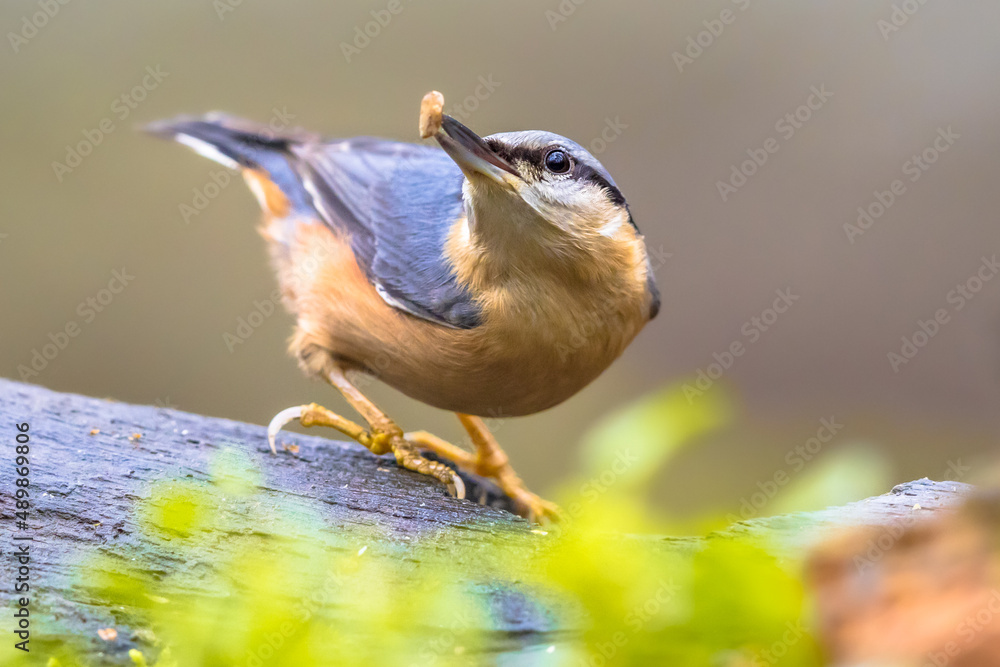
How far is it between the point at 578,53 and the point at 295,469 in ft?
13.2

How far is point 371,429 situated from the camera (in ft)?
10.3

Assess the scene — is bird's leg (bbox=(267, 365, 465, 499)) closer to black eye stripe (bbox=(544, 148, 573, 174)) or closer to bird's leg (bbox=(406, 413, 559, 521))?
bird's leg (bbox=(406, 413, 559, 521))

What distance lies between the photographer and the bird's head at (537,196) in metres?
2.22

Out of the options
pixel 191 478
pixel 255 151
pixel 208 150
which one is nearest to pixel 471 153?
pixel 191 478

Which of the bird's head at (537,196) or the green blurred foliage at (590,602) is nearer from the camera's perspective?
the green blurred foliage at (590,602)

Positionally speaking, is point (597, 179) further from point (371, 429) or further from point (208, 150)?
point (208, 150)

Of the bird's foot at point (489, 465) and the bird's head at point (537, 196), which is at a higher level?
the bird's head at point (537, 196)

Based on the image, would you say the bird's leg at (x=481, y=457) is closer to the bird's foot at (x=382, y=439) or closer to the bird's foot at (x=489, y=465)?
the bird's foot at (x=489, y=465)

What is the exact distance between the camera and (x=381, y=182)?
10.8ft

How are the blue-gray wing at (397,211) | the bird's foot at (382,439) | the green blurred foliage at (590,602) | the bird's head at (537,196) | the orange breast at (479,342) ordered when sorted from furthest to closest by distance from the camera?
the bird's foot at (382,439)
the blue-gray wing at (397,211)
the orange breast at (479,342)
the bird's head at (537,196)
the green blurred foliage at (590,602)

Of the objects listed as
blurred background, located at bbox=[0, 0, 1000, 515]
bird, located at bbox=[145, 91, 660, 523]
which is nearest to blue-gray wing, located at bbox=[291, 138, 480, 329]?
bird, located at bbox=[145, 91, 660, 523]

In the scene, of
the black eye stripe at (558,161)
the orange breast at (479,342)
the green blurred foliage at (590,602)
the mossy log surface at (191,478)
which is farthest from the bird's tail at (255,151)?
the green blurred foliage at (590,602)

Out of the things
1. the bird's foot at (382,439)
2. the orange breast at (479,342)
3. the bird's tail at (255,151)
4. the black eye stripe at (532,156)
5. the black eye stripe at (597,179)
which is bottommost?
the bird's foot at (382,439)

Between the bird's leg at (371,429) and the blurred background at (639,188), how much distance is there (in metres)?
2.18
